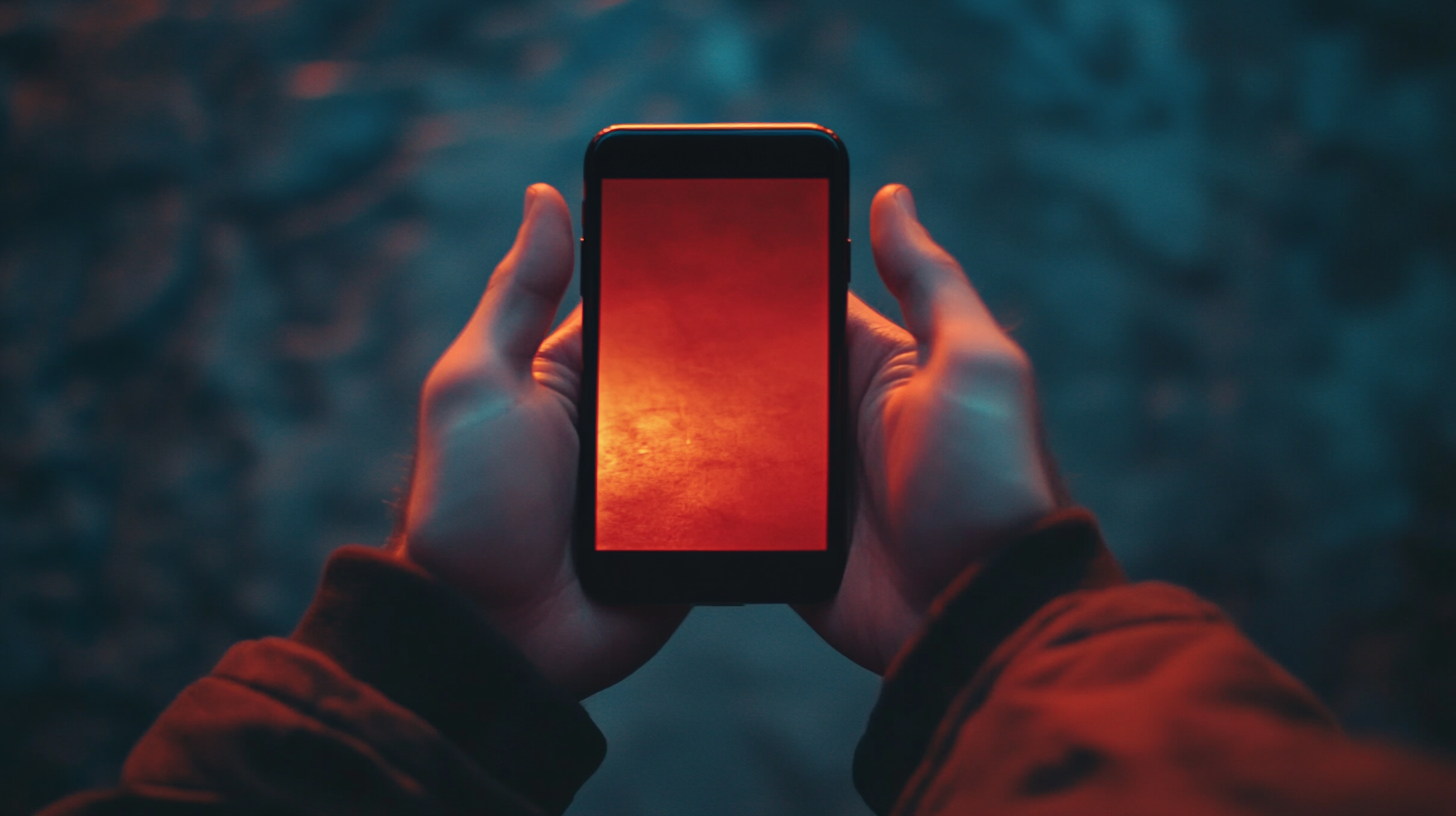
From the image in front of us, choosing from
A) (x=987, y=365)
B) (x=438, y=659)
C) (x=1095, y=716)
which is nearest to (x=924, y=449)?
(x=987, y=365)

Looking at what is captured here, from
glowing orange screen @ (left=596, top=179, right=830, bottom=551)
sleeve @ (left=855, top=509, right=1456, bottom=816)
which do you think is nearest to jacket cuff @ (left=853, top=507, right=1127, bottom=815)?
sleeve @ (left=855, top=509, right=1456, bottom=816)

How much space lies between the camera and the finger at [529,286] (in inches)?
15.8

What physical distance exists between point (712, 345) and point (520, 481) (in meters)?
0.14

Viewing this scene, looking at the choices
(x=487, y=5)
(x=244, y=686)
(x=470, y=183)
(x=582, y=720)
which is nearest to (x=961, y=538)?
(x=582, y=720)

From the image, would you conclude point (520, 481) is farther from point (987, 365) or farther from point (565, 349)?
point (987, 365)

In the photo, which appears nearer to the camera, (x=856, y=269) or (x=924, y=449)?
(x=924, y=449)

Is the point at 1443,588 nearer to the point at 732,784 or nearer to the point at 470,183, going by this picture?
the point at 732,784

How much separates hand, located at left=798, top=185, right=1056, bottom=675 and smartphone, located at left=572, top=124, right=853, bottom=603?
1.1 inches

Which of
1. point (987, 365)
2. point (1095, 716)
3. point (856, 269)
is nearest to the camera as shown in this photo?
point (1095, 716)

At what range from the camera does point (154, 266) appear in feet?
2.16

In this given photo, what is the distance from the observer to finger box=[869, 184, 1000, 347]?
0.38 metres

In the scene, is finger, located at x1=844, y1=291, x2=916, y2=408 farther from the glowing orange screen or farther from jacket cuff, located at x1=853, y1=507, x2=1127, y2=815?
jacket cuff, located at x1=853, y1=507, x2=1127, y2=815

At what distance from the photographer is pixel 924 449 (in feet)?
1.19

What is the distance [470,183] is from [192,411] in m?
0.35
